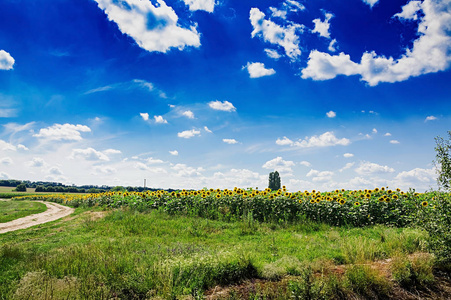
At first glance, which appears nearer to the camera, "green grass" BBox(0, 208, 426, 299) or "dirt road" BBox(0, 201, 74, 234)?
"green grass" BBox(0, 208, 426, 299)

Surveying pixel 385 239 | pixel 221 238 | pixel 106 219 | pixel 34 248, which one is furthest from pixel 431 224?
pixel 106 219

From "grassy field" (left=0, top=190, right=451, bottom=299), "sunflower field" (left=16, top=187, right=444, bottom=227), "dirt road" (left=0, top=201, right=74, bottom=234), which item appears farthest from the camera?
"dirt road" (left=0, top=201, right=74, bottom=234)

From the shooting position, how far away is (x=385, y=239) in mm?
8039

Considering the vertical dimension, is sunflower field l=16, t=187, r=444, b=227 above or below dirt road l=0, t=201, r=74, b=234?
above

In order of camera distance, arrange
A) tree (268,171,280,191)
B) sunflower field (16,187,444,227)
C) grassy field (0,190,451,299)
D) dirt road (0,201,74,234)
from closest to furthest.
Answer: grassy field (0,190,451,299), sunflower field (16,187,444,227), dirt road (0,201,74,234), tree (268,171,280,191)

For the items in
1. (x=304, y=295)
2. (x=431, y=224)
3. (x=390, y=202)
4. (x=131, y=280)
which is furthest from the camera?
(x=390, y=202)

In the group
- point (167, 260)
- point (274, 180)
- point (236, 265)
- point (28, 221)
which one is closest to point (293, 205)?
point (236, 265)

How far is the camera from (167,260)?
570 centimetres

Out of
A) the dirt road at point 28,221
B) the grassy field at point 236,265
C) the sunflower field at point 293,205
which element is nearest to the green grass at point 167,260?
the grassy field at point 236,265

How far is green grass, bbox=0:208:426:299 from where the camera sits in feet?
15.9

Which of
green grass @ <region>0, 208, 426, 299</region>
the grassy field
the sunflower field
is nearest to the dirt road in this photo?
the grassy field

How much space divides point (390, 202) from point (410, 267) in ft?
25.4

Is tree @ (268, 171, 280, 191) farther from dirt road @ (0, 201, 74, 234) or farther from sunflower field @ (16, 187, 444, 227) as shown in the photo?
dirt road @ (0, 201, 74, 234)

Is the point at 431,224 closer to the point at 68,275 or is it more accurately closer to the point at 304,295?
the point at 304,295
